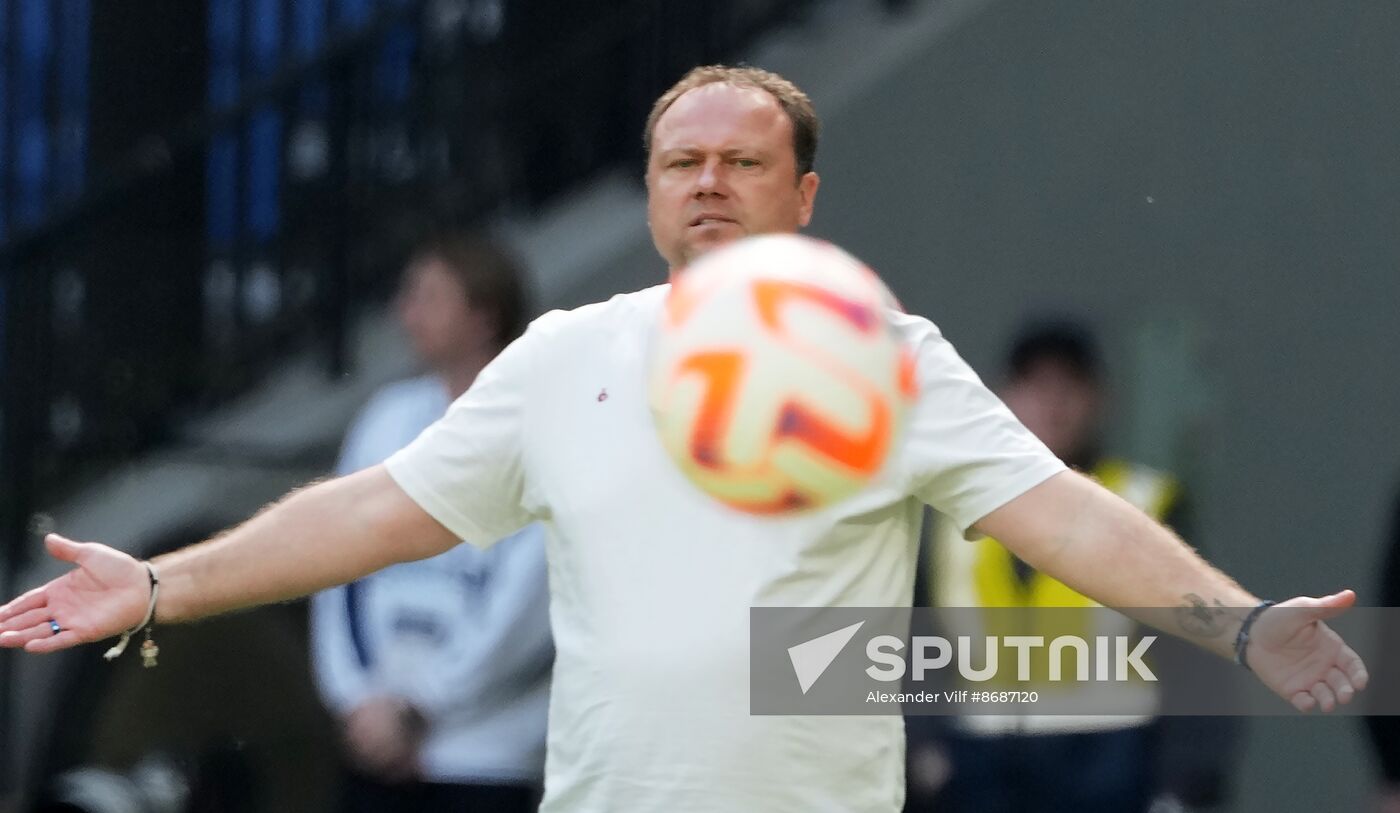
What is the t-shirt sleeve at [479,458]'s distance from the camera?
9.02 feet

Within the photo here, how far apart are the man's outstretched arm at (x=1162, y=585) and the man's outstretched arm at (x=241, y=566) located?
792 millimetres

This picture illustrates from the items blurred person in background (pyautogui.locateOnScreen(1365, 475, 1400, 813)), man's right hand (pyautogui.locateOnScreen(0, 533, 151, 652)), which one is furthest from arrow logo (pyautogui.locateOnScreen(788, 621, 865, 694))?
blurred person in background (pyautogui.locateOnScreen(1365, 475, 1400, 813))

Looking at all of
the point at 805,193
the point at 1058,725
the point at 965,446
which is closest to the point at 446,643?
the point at 1058,725

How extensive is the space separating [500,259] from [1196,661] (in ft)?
5.12

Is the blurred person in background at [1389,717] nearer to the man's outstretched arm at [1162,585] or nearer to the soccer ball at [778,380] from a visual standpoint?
the man's outstretched arm at [1162,585]

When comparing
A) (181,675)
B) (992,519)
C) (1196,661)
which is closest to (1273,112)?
(1196,661)

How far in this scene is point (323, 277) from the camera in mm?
4570

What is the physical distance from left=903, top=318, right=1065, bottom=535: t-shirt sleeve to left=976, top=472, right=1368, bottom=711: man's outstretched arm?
2 cm

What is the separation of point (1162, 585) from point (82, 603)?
4.54 ft

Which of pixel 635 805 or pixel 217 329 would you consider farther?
pixel 217 329

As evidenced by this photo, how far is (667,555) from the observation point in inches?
102

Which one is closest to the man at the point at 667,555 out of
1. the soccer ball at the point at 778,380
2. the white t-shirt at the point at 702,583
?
the white t-shirt at the point at 702,583

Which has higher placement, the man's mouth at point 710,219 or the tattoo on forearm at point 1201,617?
the man's mouth at point 710,219

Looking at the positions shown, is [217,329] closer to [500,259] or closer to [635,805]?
[500,259]
